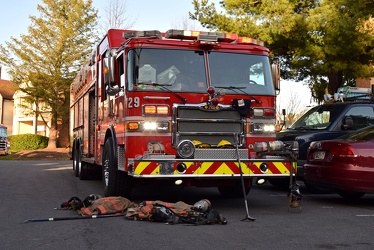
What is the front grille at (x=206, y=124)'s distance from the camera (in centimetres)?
796

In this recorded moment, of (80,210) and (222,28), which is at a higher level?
(222,28)

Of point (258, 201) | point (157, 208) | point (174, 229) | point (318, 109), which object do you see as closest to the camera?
point (174, 229)

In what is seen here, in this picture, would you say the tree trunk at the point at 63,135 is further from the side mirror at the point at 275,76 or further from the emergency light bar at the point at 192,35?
the side mirror at the point at 275,76

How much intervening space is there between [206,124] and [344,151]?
2.50 m

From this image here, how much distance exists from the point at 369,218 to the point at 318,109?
15.5 ft

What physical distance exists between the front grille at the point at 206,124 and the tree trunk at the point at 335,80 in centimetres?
1475

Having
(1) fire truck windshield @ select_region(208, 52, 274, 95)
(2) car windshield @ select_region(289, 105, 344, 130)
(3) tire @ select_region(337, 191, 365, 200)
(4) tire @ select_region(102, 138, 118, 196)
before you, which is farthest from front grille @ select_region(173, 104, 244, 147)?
(2) car windshield @ select_region(289, 105, 344, 130)

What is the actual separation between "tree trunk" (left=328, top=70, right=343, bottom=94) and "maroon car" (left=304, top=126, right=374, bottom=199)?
43.5ft

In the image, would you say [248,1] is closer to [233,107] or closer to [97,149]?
[97,149]

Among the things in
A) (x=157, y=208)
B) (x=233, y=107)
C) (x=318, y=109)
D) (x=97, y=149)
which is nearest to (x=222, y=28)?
(x=318, y=109)

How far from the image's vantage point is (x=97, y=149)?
10914 millimetres

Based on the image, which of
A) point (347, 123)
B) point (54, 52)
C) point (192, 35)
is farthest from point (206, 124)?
point (54, 52)

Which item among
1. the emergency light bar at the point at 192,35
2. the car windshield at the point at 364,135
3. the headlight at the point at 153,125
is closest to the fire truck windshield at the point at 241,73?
the emergency light bar at the point at 192,35

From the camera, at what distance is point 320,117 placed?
1188cm
